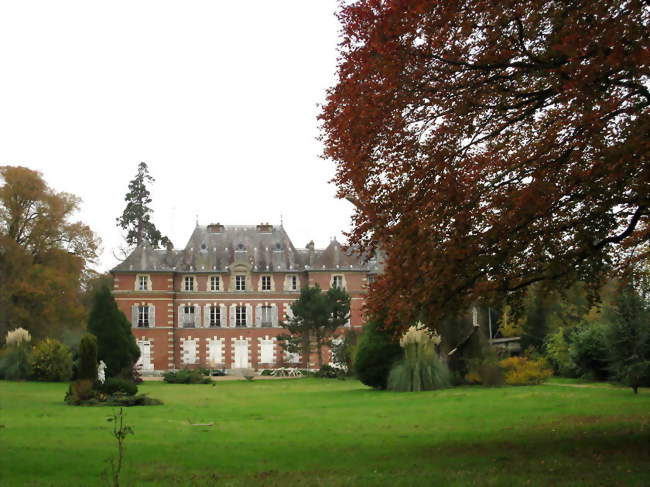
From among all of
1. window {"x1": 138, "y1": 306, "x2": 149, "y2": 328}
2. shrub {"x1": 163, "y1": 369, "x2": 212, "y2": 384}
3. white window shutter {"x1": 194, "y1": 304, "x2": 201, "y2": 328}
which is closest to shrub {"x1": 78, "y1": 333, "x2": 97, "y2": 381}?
shrub {"x1": 163, "y1": 369, "x2": 212, "y2": 384}

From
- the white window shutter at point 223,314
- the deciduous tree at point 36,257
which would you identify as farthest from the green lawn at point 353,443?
the white window shutter at point 223,314

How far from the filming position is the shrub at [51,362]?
30.8 meters

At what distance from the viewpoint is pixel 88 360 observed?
20125mm

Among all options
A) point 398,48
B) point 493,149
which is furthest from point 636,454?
point 398,48

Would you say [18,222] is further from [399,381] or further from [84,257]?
[399,381]

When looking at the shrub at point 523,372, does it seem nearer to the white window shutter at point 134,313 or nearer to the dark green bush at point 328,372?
the dark green bush at point 328,372

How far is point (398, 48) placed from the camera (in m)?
8.83

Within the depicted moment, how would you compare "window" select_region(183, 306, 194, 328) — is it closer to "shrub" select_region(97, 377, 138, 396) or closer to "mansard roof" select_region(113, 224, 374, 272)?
"mansard roof" select_region(113, 224, 374, 272)

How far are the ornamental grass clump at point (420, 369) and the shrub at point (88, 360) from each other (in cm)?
857

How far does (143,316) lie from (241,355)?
→ 20.8 feet

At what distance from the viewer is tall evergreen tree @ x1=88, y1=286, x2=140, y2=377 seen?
104 ft

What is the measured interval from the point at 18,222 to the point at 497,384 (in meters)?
28.0

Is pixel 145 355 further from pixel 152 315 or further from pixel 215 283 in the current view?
pixel 215 283

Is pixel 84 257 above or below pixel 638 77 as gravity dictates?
above
